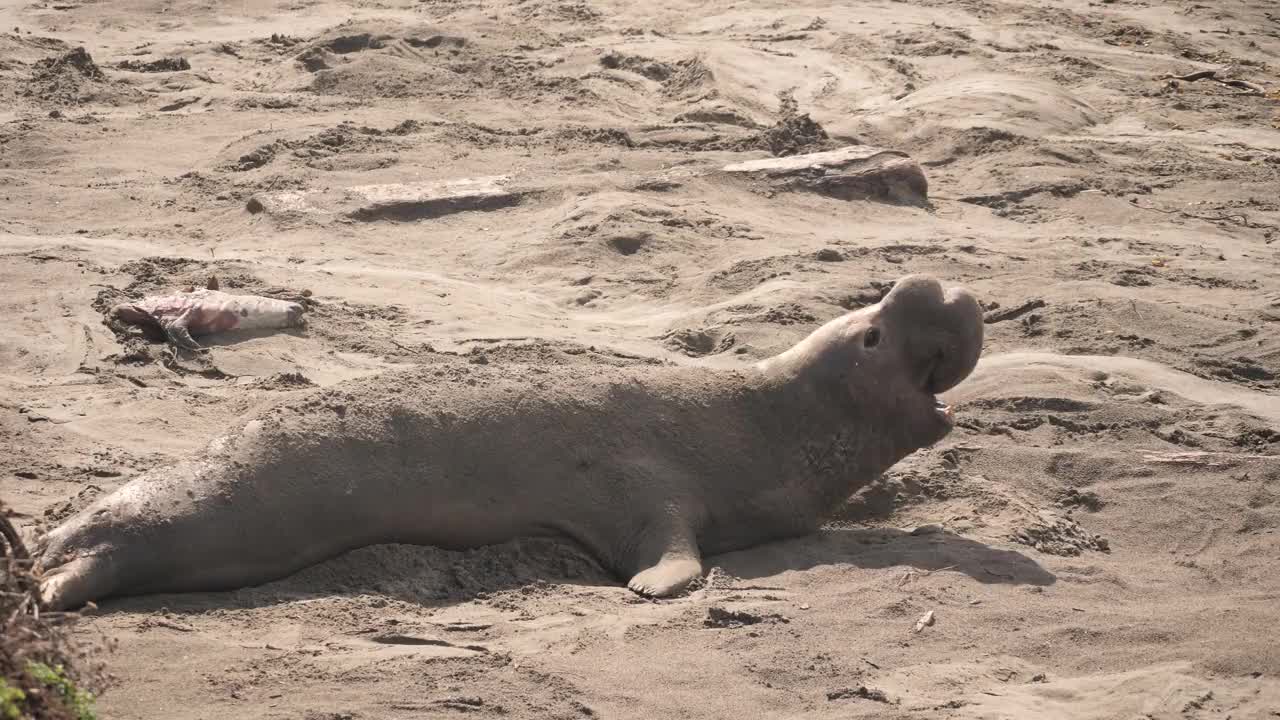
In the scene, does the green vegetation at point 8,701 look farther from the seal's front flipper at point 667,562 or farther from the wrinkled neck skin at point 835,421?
the wrinkled neck skin at point 835,421

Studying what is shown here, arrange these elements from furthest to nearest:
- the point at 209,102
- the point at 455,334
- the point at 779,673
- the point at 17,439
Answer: the point at 209,102, the point at 455,334, the point at 17,439, the point at 779,673

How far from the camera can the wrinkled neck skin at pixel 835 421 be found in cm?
633

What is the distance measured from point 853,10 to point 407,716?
11326 mm

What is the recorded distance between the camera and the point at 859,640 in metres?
5.21

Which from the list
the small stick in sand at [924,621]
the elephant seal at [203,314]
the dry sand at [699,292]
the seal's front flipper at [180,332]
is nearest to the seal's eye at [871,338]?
the dry sand at [699,292]

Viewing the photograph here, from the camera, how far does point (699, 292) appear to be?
8.70 meters

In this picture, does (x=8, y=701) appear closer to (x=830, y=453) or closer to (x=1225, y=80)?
(x=830, y=453)

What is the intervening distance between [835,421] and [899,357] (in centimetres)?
35

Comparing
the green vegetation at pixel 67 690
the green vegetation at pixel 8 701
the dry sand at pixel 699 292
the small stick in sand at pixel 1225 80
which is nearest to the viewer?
the green vegetation at pixel 8 701

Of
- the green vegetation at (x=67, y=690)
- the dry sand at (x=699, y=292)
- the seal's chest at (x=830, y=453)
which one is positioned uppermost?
the green vegetation at (x=67, y=690)

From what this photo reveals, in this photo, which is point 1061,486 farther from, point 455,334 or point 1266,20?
point 1266,20

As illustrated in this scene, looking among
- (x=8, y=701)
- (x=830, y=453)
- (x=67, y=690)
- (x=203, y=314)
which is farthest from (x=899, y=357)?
(x=8, y=701)

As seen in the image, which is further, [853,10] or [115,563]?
[853,10]

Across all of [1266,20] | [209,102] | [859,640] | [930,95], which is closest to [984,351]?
[859,640]
